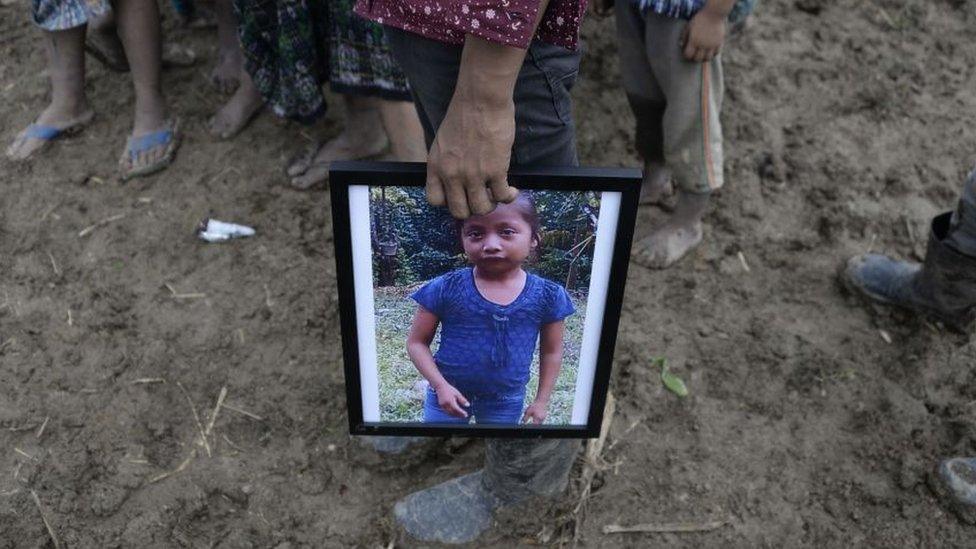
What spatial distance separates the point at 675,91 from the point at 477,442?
1055mm

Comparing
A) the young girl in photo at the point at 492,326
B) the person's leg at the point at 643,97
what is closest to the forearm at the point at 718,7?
the person's leg at the point at 643,97

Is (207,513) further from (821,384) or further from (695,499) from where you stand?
(821,384)

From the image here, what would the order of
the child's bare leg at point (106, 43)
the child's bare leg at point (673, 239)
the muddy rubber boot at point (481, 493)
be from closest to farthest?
the muddy rubber boot at point (481, 493) < the child's bare leg at point (673, 239) < the child's bare leg at point (106, 43)

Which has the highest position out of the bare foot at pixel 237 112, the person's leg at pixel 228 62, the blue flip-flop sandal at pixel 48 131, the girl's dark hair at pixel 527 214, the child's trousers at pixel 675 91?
the girl's dark hair at pixel 527 214

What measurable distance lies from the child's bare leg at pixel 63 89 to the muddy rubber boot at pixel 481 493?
1934mm

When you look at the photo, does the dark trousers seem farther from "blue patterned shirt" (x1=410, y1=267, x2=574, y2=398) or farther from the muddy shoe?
the muddy shoe

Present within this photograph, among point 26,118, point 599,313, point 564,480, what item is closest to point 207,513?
point 564,480

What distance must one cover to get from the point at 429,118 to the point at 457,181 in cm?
31

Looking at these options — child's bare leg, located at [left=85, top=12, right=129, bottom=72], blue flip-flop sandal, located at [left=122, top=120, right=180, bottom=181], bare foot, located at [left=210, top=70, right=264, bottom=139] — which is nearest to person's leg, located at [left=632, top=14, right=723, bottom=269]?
bare foot, located at [left=210, top=70, right=264, bottom=139]

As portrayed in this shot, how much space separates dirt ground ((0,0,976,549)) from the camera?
209 cm

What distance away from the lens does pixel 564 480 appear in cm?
204

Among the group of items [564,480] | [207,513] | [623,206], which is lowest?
[207,513]

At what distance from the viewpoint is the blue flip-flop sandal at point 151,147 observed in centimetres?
295

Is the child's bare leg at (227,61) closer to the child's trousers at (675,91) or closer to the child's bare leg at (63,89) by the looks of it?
the child's bare leg at (63,89)
